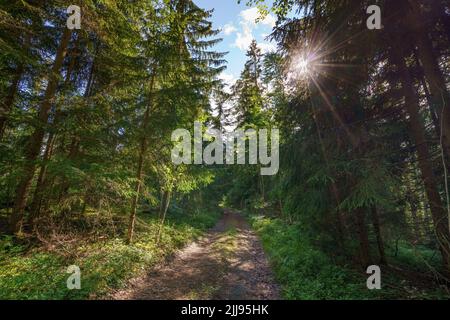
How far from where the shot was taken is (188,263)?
1027 centimetres

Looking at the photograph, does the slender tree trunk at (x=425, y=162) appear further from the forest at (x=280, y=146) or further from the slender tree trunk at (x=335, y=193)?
the slender tree trunk at (x=335, y=193)

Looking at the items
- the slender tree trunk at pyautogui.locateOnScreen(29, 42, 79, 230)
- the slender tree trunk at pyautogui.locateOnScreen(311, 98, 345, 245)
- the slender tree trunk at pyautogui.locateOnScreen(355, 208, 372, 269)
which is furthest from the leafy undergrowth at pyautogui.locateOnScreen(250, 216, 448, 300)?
the slender tree trunk at pyautogui.locateOnScreen(29, 42, 79, 230)

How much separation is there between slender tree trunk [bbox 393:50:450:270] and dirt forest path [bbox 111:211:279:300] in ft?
15.2

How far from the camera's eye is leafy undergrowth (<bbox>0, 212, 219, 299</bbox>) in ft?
19.5

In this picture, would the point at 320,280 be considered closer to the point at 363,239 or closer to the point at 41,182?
the point at 363,239

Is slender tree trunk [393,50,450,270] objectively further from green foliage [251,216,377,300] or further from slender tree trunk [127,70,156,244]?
slender tree trunk [127,70,156,244]

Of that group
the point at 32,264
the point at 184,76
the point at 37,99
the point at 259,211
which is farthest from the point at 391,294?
the point at 259,211

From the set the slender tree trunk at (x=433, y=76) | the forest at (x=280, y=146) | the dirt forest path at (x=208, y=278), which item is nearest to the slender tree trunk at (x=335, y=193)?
the forest at (x=280, y=146)

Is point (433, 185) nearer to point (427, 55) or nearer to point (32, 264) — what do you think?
point (427, 55)

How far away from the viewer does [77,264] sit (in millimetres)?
7551

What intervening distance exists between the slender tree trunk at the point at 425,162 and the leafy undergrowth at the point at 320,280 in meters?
Result: 1.38

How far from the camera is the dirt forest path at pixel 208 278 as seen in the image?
702 cm
